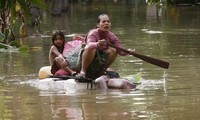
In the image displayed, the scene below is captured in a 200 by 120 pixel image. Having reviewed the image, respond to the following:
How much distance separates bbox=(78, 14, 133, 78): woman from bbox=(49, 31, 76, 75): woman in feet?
1.88

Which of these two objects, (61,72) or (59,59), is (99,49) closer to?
(59,59)

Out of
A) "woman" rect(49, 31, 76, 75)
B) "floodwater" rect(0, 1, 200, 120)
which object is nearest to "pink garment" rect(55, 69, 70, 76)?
"woman" rect(49, 31, 76, 75)

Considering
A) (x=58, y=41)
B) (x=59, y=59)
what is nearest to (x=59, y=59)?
(x=59, y=59)

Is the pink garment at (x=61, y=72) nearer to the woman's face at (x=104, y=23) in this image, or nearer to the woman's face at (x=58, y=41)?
the woman's face at (x=58, y=41)

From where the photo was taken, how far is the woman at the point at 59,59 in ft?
34.7

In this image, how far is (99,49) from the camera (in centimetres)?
991

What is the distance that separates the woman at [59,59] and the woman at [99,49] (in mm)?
574

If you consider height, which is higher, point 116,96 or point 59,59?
point 59,59

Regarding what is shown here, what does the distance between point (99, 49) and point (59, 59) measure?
0.94 metres

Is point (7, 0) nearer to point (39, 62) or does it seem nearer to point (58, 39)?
point (58, 39)

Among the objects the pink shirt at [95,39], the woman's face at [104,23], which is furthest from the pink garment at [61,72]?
the woman's face at [104,23]

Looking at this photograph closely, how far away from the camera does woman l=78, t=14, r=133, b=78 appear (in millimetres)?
9842

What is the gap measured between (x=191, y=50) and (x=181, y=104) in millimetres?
7655

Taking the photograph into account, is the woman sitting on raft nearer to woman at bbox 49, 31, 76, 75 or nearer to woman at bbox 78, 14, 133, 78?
woman at bbox 49, 31, 76, 75
